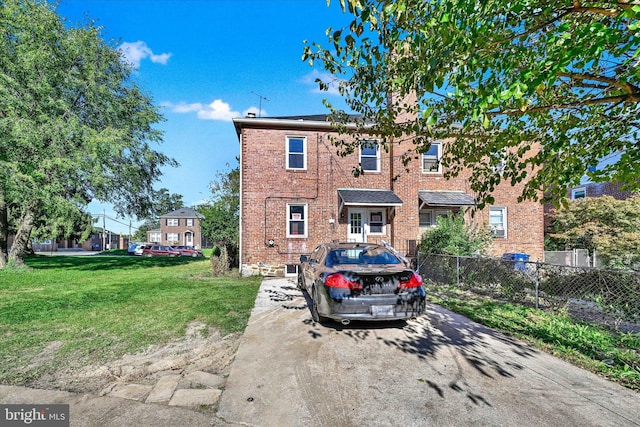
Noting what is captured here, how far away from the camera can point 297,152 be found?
12734mm

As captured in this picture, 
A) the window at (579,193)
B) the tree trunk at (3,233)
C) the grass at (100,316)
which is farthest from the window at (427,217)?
the tree trunk at (3,233)

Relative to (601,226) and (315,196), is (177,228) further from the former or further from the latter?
(601,226)

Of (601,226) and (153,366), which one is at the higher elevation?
(601,226)

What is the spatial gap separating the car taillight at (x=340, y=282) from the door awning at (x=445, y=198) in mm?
8803

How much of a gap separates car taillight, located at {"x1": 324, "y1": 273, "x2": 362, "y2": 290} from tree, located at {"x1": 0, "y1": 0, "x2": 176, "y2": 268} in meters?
12.7

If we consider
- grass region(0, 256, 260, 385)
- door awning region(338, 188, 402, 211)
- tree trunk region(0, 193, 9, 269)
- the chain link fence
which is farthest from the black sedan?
tree trunk region(0, 193, 9, 269)

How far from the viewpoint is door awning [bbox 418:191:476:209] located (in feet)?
41.4

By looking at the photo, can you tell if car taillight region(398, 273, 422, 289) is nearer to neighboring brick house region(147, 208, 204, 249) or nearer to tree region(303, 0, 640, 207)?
tree region(303, 0, 640, 207)

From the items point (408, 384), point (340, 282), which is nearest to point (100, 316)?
point (340, 282)

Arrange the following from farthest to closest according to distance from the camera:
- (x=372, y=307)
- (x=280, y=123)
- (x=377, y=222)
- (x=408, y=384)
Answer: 1. (x=377, y=222)
2. (x=280, y=123)
3. (x=372, y=307)
4. (x=408, y=384)

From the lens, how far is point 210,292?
8.83m

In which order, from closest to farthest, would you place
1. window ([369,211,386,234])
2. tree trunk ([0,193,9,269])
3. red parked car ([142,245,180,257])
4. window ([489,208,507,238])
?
window ([369,211,386,234]) < window ([489,208,507,238]) < tree trunk ([0,193,9,269]) < red parked car ([142,245,180,257])

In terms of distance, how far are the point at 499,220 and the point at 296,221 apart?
922cm

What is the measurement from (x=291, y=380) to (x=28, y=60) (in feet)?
56.8
